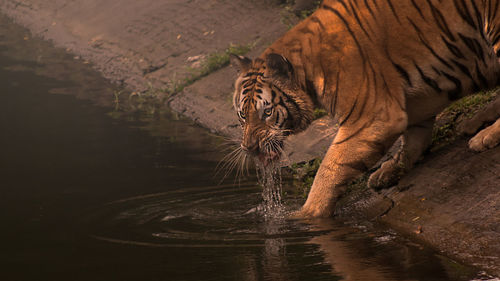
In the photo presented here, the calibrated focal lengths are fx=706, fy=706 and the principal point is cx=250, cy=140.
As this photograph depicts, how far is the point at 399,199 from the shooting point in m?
4.81

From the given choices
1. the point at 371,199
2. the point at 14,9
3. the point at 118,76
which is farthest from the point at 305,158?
the point at 14,9

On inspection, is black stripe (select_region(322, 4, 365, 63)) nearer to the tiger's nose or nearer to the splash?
the tiger's nose

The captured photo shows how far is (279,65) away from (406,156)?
117cm

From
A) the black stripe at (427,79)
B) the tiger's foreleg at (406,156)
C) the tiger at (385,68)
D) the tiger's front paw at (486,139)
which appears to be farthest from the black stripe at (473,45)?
the tiger's foreleg at (406,156)

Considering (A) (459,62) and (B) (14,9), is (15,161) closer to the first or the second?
(A) (459,62)

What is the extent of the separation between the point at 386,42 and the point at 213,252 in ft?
5.73

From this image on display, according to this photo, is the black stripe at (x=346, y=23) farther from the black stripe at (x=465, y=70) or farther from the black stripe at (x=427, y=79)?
the black stripe at (x=465, y=70)

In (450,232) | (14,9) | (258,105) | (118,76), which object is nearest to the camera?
(450,232)

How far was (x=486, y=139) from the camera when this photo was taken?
14.9ft

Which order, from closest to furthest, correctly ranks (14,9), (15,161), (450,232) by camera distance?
(450,232) < (15,161) < (14,9)

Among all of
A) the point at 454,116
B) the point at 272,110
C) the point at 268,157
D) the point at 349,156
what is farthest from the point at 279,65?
the point at 454,116

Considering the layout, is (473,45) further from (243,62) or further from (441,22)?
(243,62)

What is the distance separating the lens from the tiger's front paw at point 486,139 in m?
4.51

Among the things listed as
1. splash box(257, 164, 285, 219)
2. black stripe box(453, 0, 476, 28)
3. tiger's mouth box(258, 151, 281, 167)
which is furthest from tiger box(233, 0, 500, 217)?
tiger's mouth box(258, 151, 281, 167)
